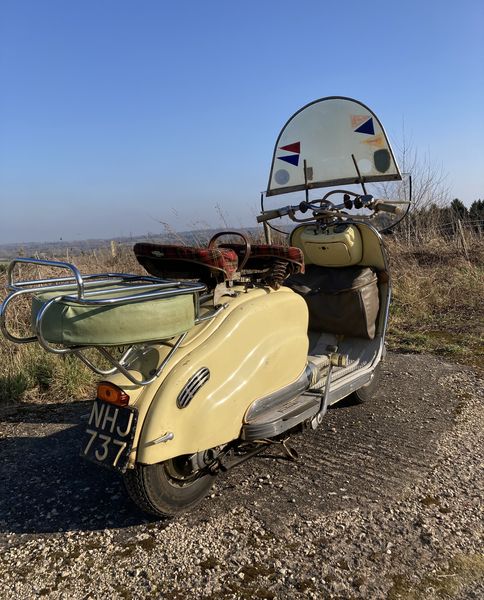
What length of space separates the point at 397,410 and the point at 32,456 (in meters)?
2.50

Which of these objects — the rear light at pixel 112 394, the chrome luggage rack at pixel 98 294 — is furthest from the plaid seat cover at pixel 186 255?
the rear light at pixel 112 394

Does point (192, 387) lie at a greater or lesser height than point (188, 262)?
lesser

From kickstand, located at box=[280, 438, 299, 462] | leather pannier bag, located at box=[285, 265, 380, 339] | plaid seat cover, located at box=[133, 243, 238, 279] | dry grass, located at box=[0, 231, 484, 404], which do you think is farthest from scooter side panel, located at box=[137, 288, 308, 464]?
dry grass, located at box=[0, 231, 484, 404]

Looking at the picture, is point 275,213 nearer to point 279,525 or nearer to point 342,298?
point 342,298

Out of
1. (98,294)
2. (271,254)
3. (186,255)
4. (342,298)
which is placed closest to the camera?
(98,294)

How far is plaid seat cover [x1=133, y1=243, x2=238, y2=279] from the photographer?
2350 millimetres

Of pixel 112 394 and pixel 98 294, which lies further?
pixel 112 394

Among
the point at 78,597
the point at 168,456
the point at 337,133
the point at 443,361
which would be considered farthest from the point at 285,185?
the point at 78,597

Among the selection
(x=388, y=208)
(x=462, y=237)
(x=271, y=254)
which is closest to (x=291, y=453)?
Answer: (x=271, y=254)

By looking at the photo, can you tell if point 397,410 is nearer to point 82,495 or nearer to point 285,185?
point 285,185

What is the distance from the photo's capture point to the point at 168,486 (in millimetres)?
2248

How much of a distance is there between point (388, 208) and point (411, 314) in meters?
3.40

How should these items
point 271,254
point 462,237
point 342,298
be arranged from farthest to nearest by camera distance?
point 462,237
point 342,298
point 271,254

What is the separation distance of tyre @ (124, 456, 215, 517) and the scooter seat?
89 cm
